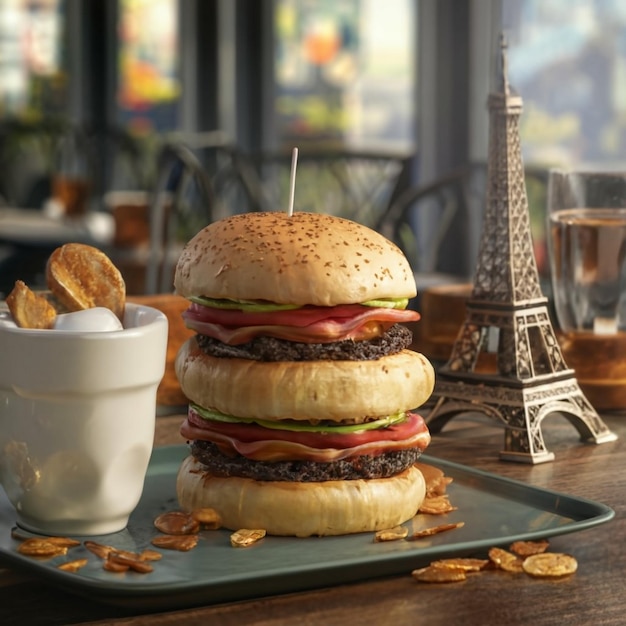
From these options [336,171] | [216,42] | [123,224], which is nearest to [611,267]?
[123,224]

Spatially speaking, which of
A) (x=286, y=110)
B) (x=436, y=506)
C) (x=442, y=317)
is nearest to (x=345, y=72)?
(x=286, y=110)

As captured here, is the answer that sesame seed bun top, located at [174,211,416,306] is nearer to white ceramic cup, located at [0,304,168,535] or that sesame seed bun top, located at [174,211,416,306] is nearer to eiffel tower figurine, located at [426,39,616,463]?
white ceramic cup, located at [0,304,168,535]

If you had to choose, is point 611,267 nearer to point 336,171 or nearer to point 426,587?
point 426,587

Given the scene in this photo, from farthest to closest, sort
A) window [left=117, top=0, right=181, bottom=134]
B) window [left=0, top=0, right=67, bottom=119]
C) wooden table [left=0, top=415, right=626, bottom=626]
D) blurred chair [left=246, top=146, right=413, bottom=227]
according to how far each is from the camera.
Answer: window [left=0, top=0, right=67, bottom=119], window [left=117, top=0, right=181, bottom=134], blurred chair [left=246, top=146, right=413, bottom=227], wooden table [left=0, top=415, right=626, bottom=626]

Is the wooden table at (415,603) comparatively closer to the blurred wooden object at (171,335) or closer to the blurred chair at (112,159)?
the blurred wooden object at (171,335)

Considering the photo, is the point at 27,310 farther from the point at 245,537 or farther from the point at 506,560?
the point at 506,560

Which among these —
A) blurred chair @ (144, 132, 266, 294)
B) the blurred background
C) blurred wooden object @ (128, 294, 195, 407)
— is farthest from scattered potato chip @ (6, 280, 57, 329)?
blurred chair @ (144, 132, 266, 294)
